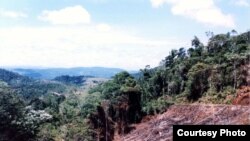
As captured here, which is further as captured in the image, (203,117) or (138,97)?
(138,97)

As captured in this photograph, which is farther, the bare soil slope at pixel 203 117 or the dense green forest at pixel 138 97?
the dense green forest at pixel 138 97

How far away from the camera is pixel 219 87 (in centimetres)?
3397

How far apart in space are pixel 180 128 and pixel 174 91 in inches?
1358

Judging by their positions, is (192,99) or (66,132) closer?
(66,132)

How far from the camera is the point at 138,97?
38.0 m

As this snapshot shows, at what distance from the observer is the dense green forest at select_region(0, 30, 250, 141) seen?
25.8m

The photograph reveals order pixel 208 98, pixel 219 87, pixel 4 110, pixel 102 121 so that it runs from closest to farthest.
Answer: pixel 4 110
pixel 208 98
pixel 219 87
pixel 102 121

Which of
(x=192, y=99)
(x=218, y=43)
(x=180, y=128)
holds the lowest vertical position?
(x=192, y=99)

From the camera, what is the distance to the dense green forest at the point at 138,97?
25.8 m

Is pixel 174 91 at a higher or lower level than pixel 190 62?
lower

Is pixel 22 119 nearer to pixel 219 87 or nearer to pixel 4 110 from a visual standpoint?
pixel 4 110

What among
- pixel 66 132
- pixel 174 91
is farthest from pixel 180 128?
pixel 174 91

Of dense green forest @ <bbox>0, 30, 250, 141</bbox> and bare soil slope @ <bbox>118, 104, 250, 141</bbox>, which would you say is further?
dense green forest @ <bbox>0, 30, 250, 141</bbox>

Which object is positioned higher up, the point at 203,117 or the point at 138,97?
the point at 203,117
